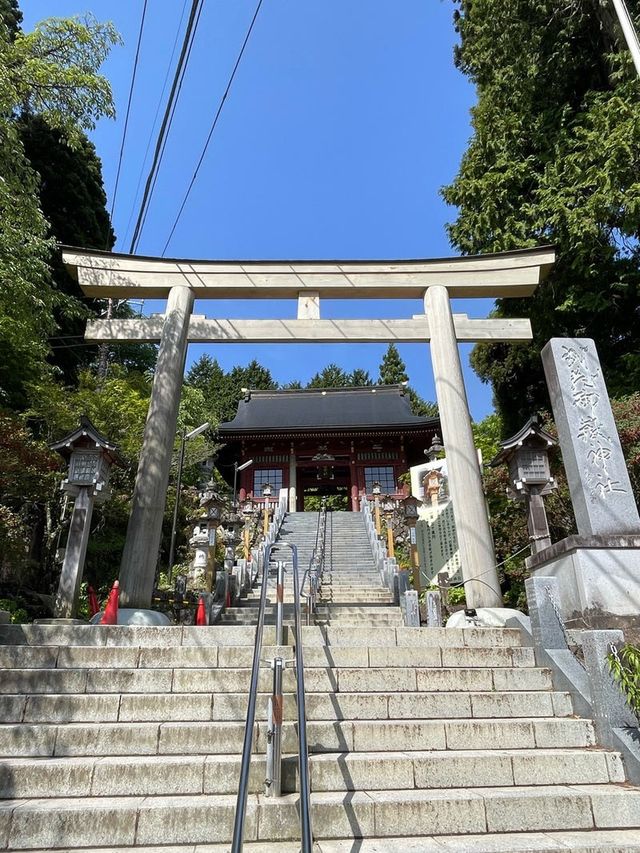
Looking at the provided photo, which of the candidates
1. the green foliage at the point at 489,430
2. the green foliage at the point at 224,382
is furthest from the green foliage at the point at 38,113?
the green foliage at the point at 224,382

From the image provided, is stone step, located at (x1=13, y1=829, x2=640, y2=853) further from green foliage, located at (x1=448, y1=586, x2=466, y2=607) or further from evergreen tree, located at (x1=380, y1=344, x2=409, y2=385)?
evergreen tree, located at (x1=380, y1=344, x2=409, y2=385)

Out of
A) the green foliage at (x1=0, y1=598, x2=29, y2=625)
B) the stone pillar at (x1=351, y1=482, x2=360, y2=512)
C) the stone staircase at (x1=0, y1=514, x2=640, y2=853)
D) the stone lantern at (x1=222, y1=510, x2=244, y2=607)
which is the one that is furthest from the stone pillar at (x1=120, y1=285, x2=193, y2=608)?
the stone pillar at (x1=351, y1=482, x2=360, y2=512)

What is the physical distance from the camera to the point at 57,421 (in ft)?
39.6

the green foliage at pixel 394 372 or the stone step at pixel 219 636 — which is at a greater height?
the green foliage at pixel 394 372

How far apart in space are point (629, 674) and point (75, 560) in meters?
6.35

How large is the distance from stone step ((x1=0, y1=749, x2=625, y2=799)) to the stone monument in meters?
1.53

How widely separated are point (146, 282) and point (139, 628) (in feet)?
18.0

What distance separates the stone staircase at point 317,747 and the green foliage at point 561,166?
11.6 m

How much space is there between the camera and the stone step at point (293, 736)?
Result: 311cm

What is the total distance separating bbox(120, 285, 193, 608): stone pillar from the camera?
6.21 metres

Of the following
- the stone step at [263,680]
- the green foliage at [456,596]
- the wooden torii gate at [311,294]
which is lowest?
the stone step at [263,680]

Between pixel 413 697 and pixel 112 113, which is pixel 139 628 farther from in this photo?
pixel 112 113

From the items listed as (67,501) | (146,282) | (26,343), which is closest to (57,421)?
(67,501)

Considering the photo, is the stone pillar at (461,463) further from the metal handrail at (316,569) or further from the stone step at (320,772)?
the stone step at (320,772)
